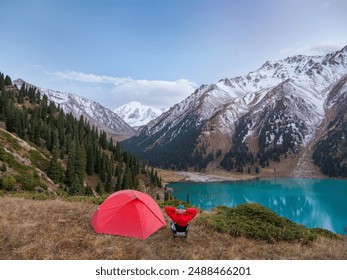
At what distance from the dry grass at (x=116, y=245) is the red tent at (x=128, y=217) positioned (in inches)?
18.4

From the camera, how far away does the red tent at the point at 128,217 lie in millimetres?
13617

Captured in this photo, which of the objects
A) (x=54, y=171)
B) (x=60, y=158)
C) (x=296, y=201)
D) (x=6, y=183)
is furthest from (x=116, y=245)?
(x=296, y=201)

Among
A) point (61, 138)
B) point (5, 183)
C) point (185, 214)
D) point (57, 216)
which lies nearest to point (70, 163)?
point (61, 138)

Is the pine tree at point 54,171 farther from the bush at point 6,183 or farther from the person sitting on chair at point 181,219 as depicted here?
the person sitting on chair at point 181,219

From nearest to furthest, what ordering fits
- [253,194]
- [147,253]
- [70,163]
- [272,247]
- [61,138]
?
[147,253] → [272,247] → [70,163] → [61,138] → [253,194]

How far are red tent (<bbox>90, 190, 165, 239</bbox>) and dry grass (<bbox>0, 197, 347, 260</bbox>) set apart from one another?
0.47 meters

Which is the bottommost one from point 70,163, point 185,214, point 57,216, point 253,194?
point 253,194

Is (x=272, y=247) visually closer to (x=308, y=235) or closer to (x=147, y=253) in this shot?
(x=308, y=235)

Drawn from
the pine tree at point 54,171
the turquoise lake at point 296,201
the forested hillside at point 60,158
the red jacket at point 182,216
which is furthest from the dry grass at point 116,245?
the turquoise lake at point 296,201

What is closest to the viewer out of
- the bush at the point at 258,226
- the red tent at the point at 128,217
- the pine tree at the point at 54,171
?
the red tent at the point at 128,217

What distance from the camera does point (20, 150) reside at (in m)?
60.2

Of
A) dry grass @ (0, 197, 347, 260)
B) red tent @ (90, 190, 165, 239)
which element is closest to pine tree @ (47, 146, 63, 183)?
dry grass @ (0, 197, 347, 260)
